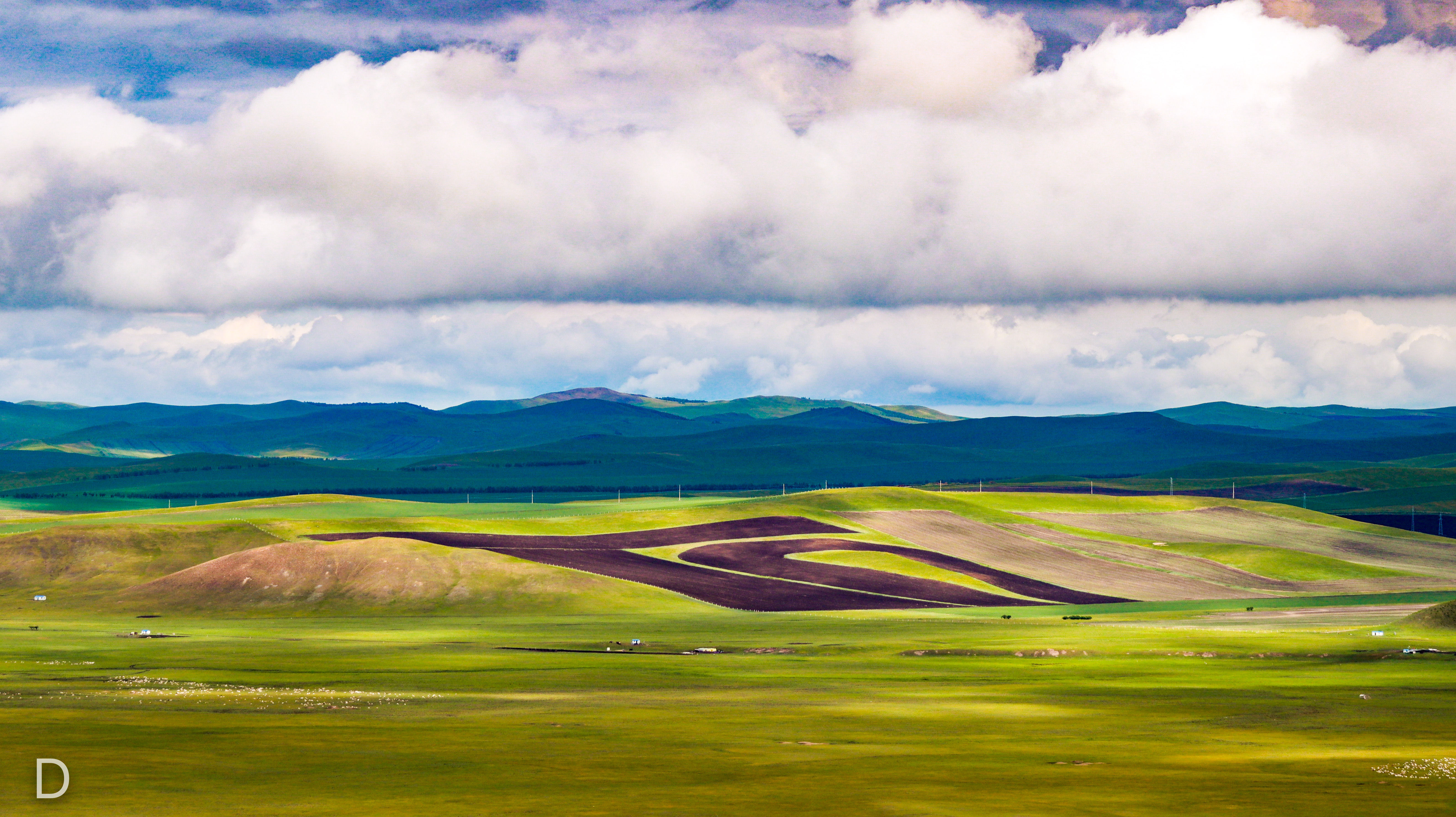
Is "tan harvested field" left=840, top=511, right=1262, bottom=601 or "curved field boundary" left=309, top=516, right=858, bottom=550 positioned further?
"tan harvested field" left=840, top=511, right=1262, bottom=601

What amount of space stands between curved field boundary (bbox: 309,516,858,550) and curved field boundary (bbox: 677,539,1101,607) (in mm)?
4487

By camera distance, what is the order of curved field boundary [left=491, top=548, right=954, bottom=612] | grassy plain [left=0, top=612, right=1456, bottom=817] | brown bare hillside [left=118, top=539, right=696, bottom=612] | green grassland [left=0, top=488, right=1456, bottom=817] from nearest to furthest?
grassy plain [left=0, top=612, right=1456, bottom=817], green grassland [left=0, top=488, right=1456, bottom=817], brown bare hillside [left=118, top=539, right=696, bottom=612], curved field boundary [left=491, top=548, right=954, bottom=612]

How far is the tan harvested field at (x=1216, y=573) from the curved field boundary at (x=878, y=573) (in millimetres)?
24965

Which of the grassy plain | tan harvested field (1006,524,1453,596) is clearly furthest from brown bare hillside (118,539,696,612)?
tan harvested field (1006,524,1453,596)

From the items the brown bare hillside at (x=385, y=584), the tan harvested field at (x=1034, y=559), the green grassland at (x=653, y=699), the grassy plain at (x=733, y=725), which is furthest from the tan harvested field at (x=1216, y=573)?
the brown bare hillside at (x=385, y=584)

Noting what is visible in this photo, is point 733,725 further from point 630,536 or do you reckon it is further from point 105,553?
point 105,553

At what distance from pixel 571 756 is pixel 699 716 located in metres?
13.3

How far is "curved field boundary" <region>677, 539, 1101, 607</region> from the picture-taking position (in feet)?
485

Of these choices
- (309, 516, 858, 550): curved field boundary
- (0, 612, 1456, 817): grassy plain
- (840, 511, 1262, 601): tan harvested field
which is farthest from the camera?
(840, 511, 1262, 601): tan harvested field

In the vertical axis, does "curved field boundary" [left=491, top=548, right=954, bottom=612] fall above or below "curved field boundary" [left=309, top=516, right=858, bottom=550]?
below

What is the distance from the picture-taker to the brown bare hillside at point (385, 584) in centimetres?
13538

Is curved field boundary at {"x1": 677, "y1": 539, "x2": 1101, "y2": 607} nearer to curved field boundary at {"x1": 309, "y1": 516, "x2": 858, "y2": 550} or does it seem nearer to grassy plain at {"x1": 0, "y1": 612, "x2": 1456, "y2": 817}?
curved field boundary at {"x1": 309, "y1": 516, "x2": 858, "y2": 550}

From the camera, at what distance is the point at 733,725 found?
2313 inches

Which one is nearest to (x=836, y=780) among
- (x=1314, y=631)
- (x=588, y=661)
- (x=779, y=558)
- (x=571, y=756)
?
(x=571, y=756)
